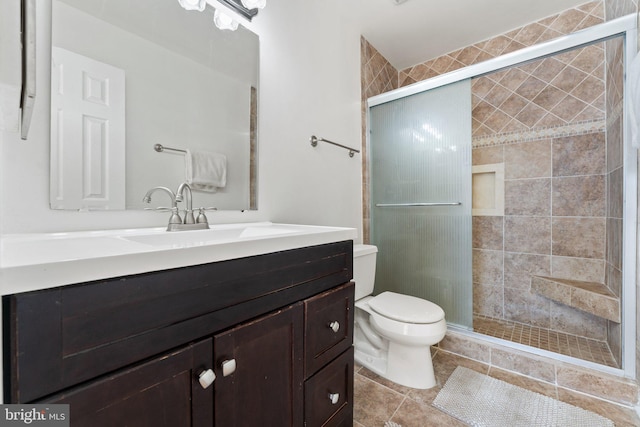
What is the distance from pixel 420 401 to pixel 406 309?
43cm

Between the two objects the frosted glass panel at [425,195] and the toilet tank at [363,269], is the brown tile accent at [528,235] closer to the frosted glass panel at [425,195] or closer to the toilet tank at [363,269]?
the frosted glass panel at [425,195]

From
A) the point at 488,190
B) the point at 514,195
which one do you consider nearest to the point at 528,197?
the point at 514,195

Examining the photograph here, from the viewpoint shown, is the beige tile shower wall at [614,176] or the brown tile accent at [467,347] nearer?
the beige tile shower wall at [614,176]

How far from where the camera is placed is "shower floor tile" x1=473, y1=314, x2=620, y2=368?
1.58m

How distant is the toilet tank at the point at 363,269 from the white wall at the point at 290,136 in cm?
31

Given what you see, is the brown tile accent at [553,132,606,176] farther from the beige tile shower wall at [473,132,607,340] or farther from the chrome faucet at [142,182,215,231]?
the chrome faucet at [142,182,215,231]

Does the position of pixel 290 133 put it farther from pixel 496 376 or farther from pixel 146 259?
pixel 496 376

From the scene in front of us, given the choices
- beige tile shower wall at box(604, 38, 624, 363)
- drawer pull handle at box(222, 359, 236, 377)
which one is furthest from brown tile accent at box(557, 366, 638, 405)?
drawer pull handle at box(222, 359, 236, 377)

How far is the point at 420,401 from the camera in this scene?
1343 mm

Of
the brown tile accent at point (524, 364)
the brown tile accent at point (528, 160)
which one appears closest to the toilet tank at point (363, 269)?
the brown tile accent at point (524, 364)

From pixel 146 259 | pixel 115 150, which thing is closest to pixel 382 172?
pixel 115 150

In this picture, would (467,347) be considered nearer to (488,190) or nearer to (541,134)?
(488,190)

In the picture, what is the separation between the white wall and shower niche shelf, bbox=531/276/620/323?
1412mm

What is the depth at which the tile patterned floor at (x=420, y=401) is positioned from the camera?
1220mm
